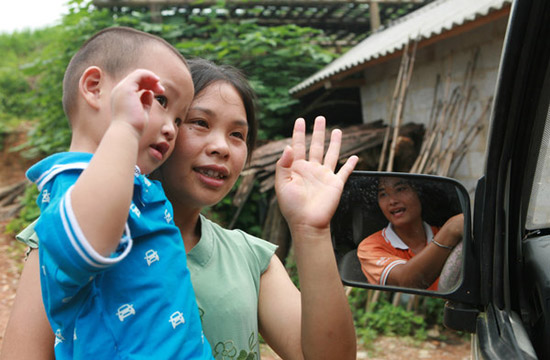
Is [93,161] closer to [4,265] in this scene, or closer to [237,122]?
[237,122]

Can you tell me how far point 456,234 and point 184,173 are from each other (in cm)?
84

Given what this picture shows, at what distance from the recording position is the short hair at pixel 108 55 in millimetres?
1118

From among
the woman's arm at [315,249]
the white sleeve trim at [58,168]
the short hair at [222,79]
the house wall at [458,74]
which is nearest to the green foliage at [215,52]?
the house wall at [458,74]

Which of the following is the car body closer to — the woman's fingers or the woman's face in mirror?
the woman's face in mirror

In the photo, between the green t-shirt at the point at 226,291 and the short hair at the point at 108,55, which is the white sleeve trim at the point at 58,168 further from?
the green t-shirt at the point at 226,291

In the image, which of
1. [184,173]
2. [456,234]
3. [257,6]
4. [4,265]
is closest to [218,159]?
[184,173]

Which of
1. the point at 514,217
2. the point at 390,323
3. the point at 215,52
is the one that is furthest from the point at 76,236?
the point at 215,52

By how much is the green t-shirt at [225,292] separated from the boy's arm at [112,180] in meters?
0.46

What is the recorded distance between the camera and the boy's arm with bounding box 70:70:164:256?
2.84 feet

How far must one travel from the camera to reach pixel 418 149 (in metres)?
6.68

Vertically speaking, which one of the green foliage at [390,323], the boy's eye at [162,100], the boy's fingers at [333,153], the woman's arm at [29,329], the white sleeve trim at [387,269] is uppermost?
the boy's eye at [162,100]

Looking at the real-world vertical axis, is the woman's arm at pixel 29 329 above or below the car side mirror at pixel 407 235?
below

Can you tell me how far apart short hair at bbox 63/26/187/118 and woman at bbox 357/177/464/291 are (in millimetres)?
837

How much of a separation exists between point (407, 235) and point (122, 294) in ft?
2.82
